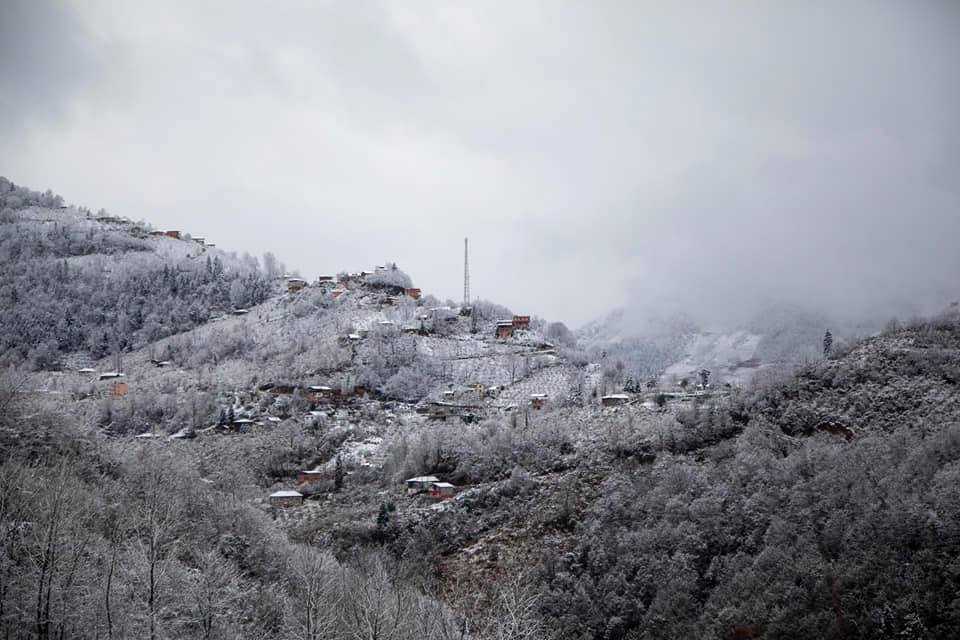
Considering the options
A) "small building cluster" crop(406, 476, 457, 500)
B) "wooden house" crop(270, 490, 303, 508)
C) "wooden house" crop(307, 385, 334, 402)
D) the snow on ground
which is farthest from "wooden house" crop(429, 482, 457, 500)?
the snow on ground

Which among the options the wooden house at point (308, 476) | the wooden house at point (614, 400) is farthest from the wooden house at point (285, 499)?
the wooden house at point (614, 400)

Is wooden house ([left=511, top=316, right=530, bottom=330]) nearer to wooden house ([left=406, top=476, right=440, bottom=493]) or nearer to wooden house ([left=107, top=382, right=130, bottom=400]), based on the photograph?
wooden house ([left=406, top=476, right=440, bottom=493])

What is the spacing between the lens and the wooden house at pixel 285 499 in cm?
6481

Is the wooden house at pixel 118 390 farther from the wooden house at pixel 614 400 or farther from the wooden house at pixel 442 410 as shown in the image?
the wooden house at pixel 614 400

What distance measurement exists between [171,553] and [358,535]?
94.6 ft

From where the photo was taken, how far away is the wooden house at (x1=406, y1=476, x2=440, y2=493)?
64.6 meters

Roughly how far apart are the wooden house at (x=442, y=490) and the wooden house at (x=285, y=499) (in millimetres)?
13971

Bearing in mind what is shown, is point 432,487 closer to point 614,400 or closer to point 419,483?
point 419,483

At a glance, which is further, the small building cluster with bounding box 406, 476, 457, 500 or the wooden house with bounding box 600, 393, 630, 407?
the wooden house with bounding box 600, 393, 630, 407

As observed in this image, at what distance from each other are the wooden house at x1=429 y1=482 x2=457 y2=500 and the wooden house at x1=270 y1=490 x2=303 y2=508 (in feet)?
45.8

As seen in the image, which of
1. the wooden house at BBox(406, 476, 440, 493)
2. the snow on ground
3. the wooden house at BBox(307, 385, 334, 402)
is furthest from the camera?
the snow on ground

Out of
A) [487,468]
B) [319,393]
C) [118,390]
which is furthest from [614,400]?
[118,390]

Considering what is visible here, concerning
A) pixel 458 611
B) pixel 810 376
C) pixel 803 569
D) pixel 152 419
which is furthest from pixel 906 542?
pixel 152 419

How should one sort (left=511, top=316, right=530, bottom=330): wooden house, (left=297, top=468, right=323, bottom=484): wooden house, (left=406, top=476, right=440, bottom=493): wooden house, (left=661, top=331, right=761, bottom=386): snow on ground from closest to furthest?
(left=406, top=476, right=440, bottom=493): wooden house < (left=297, top=468, right=323, bottom=484): wooden house < (left=661, top=331, right=761, bottom=386): snow on ground < (left=511, top=316, right=530, bottom=330): wooden house
